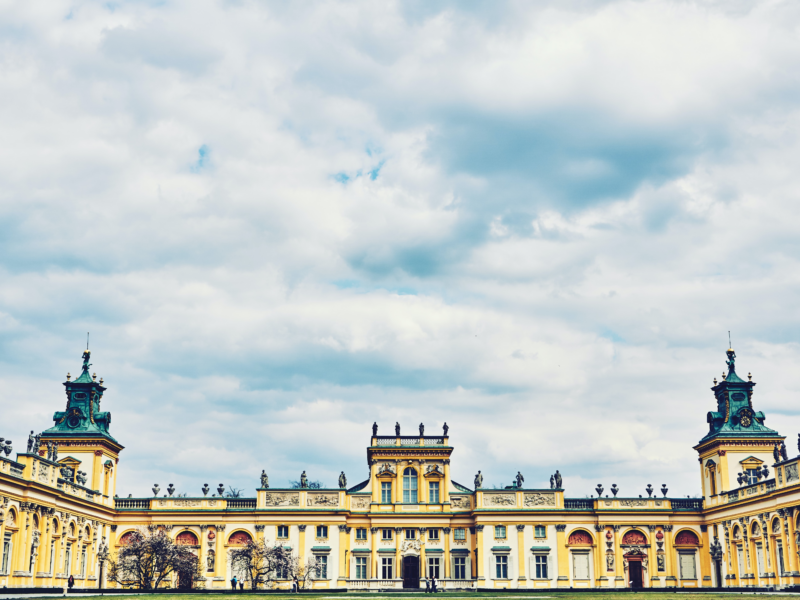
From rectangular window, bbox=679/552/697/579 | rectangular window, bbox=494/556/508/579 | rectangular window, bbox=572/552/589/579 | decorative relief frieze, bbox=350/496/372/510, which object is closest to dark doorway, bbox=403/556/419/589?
decorative relief frieze, bbox=350/496/372/510

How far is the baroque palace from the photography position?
63406 mm

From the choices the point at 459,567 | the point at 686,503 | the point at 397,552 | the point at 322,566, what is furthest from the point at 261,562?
the point at 686,503

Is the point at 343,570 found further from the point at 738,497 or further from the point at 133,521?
the point at 738,497

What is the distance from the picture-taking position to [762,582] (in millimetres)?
53969

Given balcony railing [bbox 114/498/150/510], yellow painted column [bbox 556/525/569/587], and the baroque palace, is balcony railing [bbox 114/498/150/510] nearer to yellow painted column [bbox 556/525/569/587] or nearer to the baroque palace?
the baroque palace

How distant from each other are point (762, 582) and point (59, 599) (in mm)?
44218

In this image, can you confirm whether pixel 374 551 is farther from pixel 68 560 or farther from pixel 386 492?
pixel 68 560

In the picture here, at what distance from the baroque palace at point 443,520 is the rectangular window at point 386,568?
83 mm

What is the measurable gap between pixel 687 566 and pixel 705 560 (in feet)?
4.92

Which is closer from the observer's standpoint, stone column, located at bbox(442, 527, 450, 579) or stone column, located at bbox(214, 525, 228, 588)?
Answer: stone column, located at bbox(214, 525, 228, 588)

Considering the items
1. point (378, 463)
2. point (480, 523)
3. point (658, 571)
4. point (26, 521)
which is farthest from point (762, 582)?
point (26, 521)

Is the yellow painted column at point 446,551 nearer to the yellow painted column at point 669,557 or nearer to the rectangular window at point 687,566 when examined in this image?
the yellow painted column at point 669,557

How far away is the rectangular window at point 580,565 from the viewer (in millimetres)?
64625

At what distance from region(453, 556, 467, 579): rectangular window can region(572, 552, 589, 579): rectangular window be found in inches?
348
